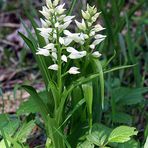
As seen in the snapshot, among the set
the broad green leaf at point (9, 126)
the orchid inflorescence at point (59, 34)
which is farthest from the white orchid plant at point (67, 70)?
the broad green leaf at point (9, 126)

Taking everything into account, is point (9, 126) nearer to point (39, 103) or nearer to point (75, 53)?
point (39, 103)

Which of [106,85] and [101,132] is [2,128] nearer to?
[101,132]

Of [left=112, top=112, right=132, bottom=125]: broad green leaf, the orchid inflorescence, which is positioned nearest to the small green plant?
the orchid inflorescence

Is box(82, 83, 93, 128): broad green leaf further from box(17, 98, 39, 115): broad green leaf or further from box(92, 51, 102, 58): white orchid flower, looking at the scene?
box(17, 98, 39, 115): broad green leaf

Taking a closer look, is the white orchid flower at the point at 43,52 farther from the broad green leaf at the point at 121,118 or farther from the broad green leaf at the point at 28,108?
the broad green leaf at the point at 121,118

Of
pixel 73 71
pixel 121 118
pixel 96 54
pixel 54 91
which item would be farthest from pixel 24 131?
pixel 121 118

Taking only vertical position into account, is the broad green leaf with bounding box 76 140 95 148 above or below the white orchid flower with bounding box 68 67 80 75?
below

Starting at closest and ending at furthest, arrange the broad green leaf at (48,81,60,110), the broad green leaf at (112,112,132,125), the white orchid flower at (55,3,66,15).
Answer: the white orchid flower at (55,3,66,15) → the broad green leaf at (48,81,60,110) → the broad green leaf at (112,112,132,125)
